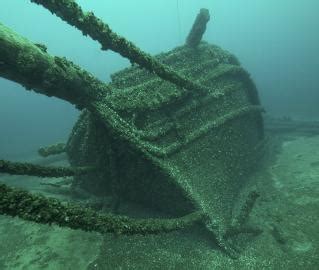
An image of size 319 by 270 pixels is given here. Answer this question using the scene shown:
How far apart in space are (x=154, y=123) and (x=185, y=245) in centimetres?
215

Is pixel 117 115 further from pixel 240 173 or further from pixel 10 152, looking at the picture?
pixel 10 152

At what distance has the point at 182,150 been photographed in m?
6.65

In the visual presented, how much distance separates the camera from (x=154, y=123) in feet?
21.6

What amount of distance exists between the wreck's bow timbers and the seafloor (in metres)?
0.46

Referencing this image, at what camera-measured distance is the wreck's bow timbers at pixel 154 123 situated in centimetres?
501

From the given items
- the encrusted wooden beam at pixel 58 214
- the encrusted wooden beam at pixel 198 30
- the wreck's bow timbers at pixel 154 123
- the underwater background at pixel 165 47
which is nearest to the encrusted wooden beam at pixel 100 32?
the wreck's bow timbers at pixel 154 123

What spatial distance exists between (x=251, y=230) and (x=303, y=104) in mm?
19934

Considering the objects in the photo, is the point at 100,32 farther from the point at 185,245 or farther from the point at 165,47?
the point at 165,47

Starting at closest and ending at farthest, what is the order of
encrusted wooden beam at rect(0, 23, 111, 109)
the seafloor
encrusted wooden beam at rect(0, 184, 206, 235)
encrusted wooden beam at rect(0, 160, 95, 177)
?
encrusted wooden beam at rect(0, 184, 206, 235), encrusted wooden beam at rect(0, 23, 111, 109), encrusted wooden beam at rect(0, 160, 95, 177), the seafloor

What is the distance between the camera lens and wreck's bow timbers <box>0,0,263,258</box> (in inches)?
197

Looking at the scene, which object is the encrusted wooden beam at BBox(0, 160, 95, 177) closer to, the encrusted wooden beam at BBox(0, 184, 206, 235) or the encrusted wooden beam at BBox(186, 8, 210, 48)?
the encrusted wooden beam at BBox(0, 184, 206, 235)

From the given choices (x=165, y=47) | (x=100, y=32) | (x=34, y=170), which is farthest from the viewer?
(x=165, y=47)

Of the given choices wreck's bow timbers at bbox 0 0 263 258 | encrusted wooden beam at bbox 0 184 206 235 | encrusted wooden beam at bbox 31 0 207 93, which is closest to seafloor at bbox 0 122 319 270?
wreck's bow timbers at bbox 0 0 263 258

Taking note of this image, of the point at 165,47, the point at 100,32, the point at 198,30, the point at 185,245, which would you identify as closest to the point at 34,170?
the point at 100,32
